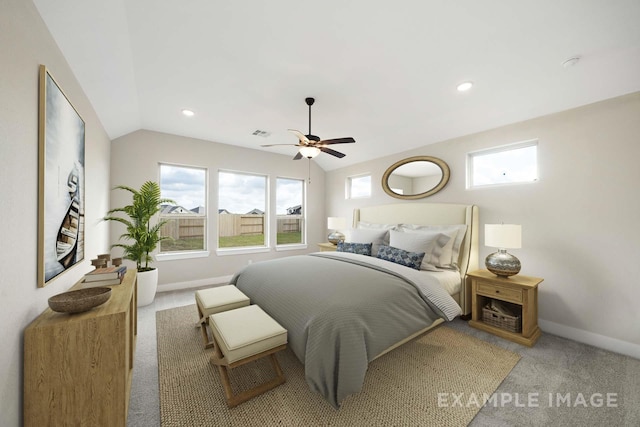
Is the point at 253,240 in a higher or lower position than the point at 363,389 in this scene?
higher

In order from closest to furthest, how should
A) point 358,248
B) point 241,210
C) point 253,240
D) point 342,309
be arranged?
point 342,309 → point 358,248 → point 241,210 → point 253,240

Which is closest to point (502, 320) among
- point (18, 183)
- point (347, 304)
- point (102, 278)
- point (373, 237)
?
point (373, 237)

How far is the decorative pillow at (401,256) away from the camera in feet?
9.35

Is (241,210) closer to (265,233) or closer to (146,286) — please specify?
(265,233)

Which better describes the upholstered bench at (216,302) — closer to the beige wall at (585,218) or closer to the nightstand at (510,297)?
the nightstand at (510,297)

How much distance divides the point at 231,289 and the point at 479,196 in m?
3.27

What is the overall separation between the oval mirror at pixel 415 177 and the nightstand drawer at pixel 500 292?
148 cm

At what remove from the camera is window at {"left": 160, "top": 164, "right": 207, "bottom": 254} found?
410 cm

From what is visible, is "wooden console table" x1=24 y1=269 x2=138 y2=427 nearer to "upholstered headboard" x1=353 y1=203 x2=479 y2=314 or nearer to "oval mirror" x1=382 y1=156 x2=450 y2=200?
"upholstered headboard" x1=353 y1=203 x2=479 y2=314

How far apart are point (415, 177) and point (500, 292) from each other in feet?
6.60

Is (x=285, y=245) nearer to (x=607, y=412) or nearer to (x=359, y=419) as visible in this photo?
(x=359, y=419)

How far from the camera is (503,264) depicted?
2.60 metres

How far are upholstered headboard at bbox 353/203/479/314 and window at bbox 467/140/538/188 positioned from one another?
0.43 meters

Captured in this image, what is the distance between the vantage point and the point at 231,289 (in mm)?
2545
